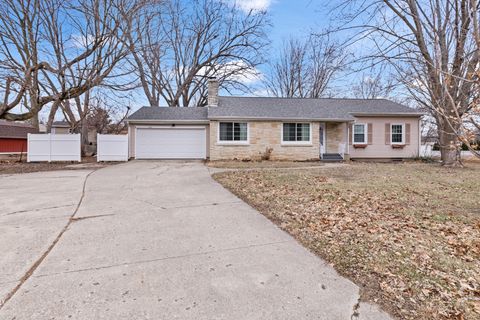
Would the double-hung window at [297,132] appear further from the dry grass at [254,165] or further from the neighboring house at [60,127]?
the neighboring house at [60,127]

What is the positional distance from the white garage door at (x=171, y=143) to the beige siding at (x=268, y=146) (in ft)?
6.12

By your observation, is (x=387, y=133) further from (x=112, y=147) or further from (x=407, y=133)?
(x=112, y=147)

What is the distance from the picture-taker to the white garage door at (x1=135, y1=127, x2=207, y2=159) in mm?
16734

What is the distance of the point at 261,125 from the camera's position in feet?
52.5

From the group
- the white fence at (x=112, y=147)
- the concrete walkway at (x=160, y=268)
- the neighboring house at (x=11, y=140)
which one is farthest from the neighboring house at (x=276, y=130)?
the neighboring house at (x=11, y=140)

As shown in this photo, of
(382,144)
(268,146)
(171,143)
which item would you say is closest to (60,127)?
(171,143)

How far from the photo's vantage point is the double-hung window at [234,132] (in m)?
16.0

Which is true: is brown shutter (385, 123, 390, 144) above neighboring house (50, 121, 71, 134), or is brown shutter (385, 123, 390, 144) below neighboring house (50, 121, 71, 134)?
below

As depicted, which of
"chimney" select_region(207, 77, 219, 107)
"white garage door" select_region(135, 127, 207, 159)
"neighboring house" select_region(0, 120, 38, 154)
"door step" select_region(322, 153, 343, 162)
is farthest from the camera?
"neighboring house" select_region(0, 120, 38, 154)

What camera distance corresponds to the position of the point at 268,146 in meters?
16.0

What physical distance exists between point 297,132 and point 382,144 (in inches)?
248

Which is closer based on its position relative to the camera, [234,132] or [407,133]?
[234,132]

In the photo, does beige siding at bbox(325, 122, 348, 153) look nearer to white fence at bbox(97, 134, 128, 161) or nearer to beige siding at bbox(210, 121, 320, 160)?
beige siding at bbox(210, 121, 320, 160)

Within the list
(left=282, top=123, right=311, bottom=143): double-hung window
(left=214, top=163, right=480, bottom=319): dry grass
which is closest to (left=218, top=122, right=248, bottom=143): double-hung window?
(left=282, top=123, right=311, bottom=143): double-hung window
